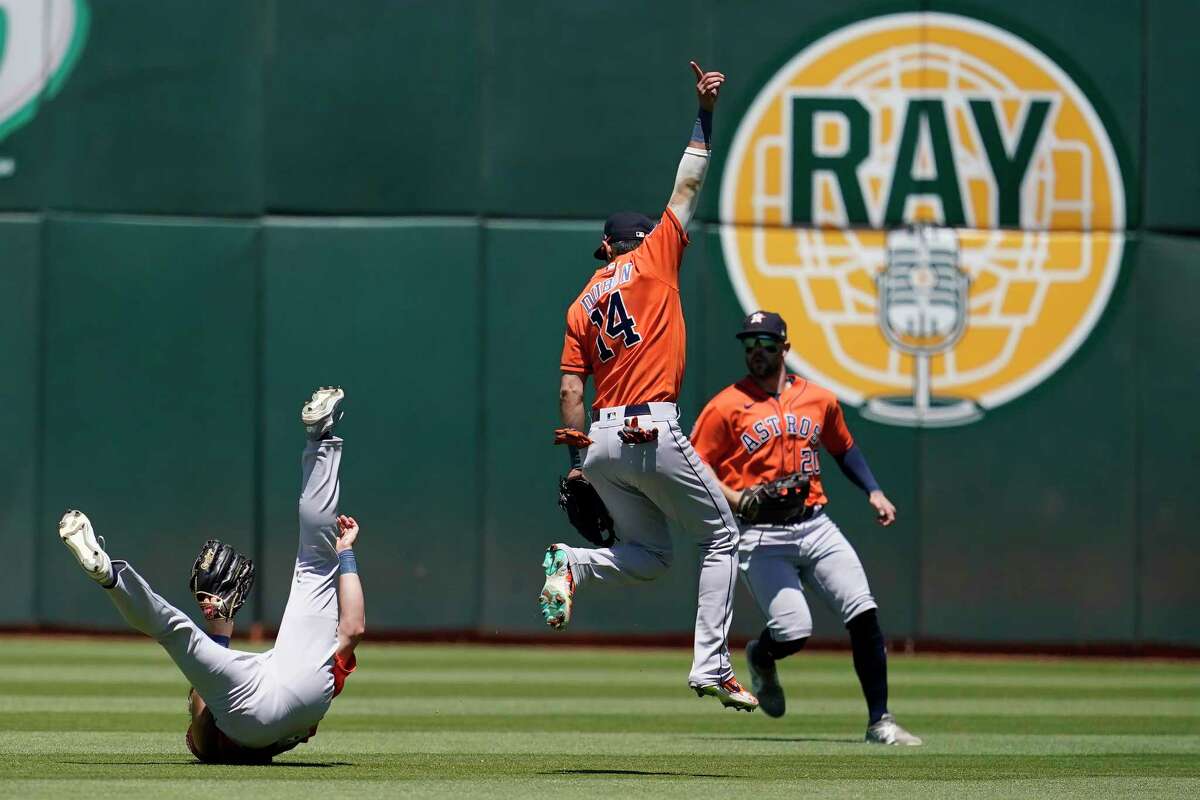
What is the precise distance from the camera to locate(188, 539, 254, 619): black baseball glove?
21.5 ft

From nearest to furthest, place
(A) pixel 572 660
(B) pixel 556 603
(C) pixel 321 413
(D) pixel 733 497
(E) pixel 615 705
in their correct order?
1. (C) pixel 321 413
2. (B) pixel 556 603
3. (D) pixel 733 497
4. (E) pixel 615 705
5. (A) pixel 572 660

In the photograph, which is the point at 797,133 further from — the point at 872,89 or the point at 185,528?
the point at 185,528

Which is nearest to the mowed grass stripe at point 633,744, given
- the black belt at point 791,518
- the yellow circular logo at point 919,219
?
the black belt at point 791,518

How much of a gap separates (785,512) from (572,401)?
1.87 meters

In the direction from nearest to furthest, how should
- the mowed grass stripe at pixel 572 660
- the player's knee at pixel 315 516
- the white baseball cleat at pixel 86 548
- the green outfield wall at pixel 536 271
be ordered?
1. the white baseball cleat at pixel 86 548
2. the player's knee at pixel 315 516
3. the mowed grass stripe at pixel 572 660
4. the green outfield wall at pixel 536 271

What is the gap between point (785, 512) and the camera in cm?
886

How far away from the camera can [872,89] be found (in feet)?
46.7

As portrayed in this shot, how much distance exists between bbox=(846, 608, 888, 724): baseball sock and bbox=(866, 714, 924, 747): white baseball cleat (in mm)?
54

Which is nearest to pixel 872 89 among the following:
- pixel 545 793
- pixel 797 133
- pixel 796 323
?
pixel 797 133

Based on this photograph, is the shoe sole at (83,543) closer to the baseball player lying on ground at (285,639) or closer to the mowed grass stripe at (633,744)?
the baseball player lying on ground at (285,639)

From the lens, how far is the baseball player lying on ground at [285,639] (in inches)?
249

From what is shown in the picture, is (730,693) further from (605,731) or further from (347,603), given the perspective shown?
(605,731)

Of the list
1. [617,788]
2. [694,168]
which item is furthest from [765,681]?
[694,168]

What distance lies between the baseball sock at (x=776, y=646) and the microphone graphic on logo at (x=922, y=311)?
5.40 metres
